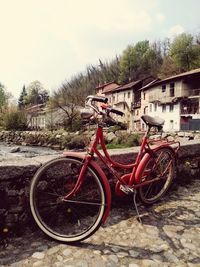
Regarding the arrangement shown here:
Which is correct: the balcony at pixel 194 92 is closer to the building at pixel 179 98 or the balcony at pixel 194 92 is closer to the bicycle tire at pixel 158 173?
the building at pixel 179 98

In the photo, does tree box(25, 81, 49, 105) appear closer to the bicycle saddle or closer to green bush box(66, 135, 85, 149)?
green bush box(66, 135, 85, 149)

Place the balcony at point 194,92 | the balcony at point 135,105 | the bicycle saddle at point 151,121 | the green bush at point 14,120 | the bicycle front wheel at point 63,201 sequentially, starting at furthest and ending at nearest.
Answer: the balcony at point 135,105, the green bush at point 14,120, the balcony at point 194,92, the bicycle saddle at point 151,121, the bicycle front wheel at point 63,201

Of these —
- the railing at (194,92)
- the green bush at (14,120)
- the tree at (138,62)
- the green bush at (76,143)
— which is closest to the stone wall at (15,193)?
the green bush at (76,143)

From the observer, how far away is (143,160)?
3.44 m

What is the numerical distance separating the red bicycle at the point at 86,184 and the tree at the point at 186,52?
59.6 metres

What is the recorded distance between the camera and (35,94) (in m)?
105

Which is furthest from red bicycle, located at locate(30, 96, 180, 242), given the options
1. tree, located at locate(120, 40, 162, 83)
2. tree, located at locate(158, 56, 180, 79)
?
tree, located at locate(120, 40, 162, 83)

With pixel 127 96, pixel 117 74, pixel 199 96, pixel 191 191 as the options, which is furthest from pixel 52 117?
pixel 191 191

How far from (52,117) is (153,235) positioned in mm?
48648

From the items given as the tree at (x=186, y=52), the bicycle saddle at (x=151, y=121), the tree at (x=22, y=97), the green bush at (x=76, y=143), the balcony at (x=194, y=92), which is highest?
the tree at (x=186, y=52)

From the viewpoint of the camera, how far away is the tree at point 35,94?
339ft

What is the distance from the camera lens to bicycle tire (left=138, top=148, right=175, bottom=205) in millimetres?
3695

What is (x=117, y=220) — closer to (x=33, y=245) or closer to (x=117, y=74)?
(x=33, y=245)

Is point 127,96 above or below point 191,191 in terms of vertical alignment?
above
